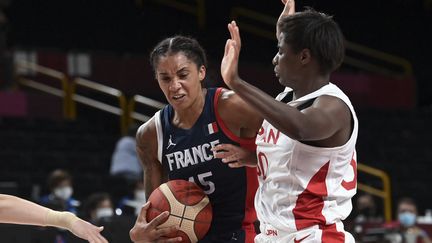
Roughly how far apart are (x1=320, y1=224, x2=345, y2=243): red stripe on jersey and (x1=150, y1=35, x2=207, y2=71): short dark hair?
113 centimetres

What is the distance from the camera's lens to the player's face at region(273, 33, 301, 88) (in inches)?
146

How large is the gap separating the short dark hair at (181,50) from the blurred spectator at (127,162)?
6.92 meters

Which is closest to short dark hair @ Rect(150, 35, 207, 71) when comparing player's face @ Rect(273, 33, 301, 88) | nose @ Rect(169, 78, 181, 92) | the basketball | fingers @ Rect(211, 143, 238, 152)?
nose @ Rect(169, 78, 181, 92)

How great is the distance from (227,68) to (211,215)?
3.77 ft

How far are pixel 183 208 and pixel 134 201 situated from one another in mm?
6279

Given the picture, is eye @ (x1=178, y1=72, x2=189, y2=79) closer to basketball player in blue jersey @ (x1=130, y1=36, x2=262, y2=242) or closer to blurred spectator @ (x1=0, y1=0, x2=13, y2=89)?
basketball player in blue jersey @ (x1=130, y1=36, x2=262, y2=242)

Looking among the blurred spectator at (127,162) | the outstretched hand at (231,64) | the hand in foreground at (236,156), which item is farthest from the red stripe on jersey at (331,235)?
the blurred spectator at (127,162)

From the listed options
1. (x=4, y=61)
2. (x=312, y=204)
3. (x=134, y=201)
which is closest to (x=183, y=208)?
(x=312, y=204)

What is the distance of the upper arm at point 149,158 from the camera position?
4668 millimetres

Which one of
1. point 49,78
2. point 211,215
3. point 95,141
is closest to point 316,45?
point 211,215

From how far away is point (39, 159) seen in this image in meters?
12.4

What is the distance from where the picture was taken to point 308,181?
3.70m

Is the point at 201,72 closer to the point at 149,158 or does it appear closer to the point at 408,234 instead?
the point at 149,158

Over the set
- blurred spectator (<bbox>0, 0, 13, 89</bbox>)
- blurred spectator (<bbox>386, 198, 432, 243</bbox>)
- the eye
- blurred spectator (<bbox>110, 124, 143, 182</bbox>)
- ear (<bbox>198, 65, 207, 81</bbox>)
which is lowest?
the eye
